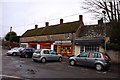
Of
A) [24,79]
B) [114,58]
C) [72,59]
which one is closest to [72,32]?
[114,58]

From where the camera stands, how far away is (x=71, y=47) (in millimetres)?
37000

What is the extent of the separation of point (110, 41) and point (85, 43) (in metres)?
4.58

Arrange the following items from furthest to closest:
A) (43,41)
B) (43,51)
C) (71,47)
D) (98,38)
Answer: (43,41)
(71,47)
(98,38)
(43,51)

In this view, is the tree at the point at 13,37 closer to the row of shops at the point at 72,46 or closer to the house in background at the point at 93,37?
the row of shops at the point at 72,46

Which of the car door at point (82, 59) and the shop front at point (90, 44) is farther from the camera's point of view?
the shop front at point (90, 44)

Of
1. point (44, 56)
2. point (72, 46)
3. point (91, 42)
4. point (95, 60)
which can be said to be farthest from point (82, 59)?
point (72, 46)

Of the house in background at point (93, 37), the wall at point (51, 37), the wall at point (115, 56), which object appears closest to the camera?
the wall at point (115, 56)

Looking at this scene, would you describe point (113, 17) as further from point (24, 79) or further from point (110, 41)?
point (24, 79)

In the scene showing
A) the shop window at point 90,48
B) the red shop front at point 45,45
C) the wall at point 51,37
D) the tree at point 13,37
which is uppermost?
the tree at point 13,37

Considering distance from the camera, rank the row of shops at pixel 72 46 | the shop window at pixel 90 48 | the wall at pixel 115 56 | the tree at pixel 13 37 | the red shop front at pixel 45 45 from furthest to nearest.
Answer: the tree at pixel 13 37
the red shop front at pixel 45 45
the row of shops at pixel 72 46
the shop window at pixel 90 48
the wall at pixel 115 56

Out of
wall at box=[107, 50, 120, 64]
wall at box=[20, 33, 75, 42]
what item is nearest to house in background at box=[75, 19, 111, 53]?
wall at box=[20, 33, 75, 42]

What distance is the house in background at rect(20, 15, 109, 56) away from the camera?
33.2 metres

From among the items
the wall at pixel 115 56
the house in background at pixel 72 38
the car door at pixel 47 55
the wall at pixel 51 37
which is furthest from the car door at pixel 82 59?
the wall at pixel 51 37

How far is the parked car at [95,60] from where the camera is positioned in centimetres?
1956
